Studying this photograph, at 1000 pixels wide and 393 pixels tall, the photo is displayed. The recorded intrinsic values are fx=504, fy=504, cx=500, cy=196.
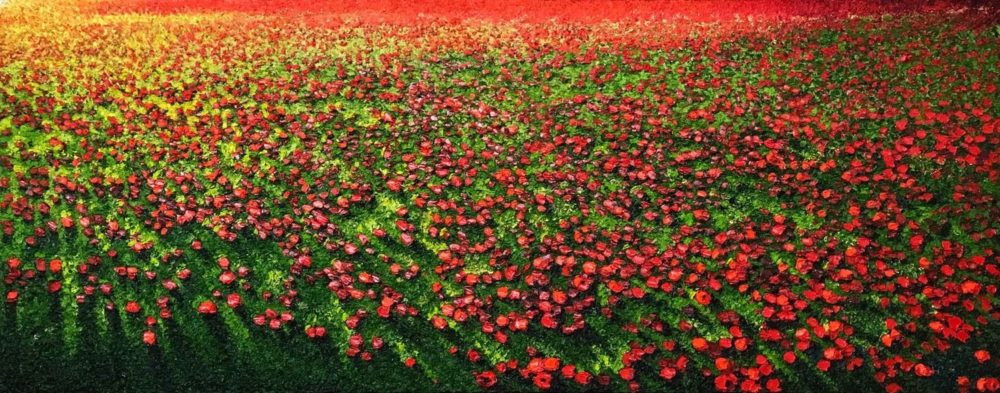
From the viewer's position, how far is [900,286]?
396cm

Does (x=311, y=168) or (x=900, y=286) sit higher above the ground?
(x=311, y=168)

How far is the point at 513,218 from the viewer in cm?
488

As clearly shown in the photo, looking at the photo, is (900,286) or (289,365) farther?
(900,286)

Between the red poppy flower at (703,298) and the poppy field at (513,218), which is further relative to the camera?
the red poppy flower at (703,298)

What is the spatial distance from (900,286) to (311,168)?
555 centimetres

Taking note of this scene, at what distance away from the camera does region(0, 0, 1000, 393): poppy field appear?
3.67 metres

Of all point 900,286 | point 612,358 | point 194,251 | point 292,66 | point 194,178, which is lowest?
point 612,358

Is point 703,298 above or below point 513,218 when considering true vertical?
below

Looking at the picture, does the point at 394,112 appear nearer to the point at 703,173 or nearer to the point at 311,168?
the point at 311,168

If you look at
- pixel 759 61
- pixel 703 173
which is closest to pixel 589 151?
pixel 703 173

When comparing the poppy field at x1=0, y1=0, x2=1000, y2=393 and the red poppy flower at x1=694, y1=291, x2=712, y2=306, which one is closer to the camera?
the poppy field at x1=0, y1=0, x2=1000, y2=393

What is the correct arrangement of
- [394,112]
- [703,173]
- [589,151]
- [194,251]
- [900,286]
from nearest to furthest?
[900,286]
[194,251]
[703,173]
[589,151]
[394,112]

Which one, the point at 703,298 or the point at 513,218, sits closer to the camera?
the point at 703,298

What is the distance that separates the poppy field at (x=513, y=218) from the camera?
12.1ft
